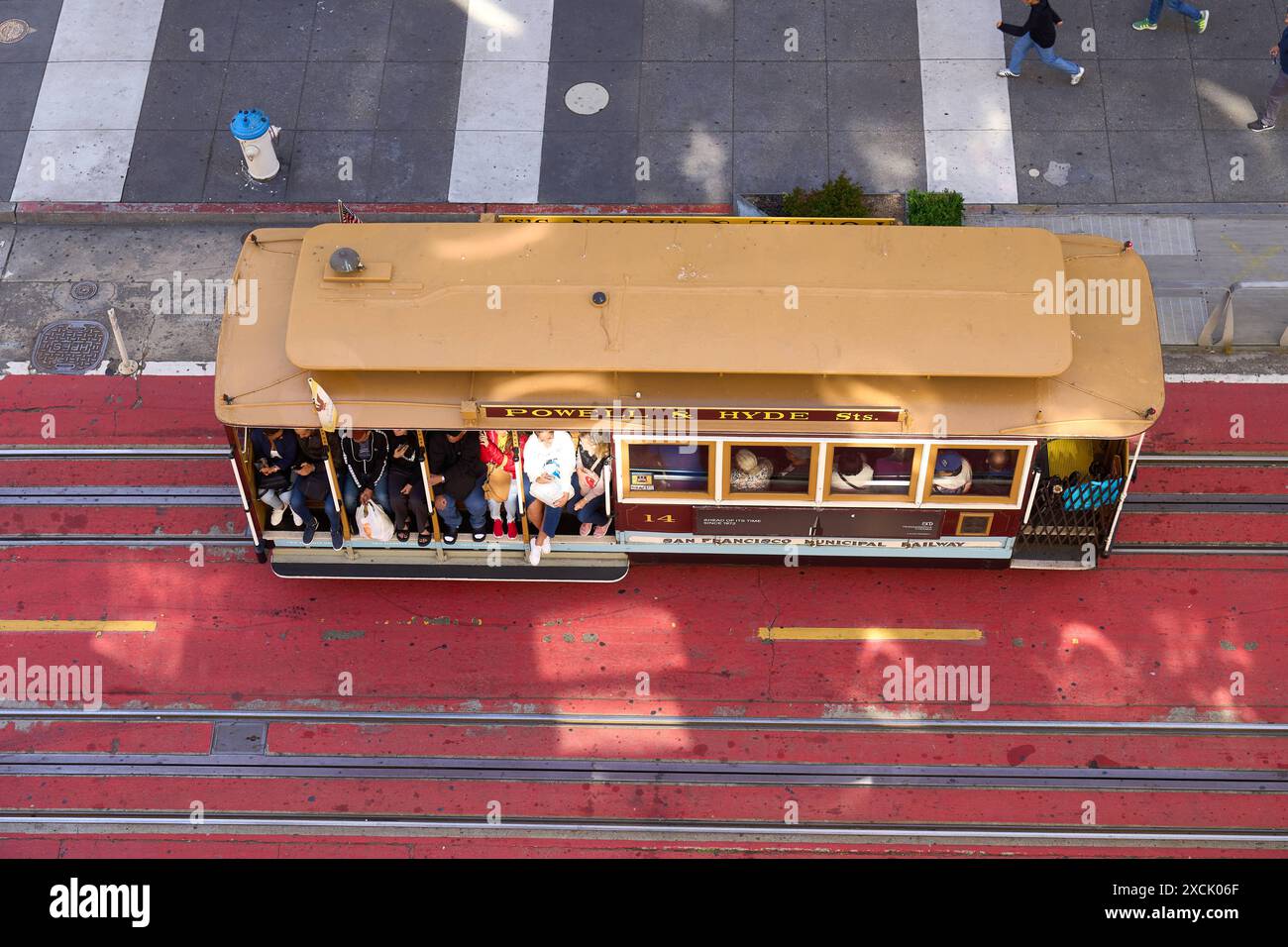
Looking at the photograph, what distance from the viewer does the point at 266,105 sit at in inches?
712

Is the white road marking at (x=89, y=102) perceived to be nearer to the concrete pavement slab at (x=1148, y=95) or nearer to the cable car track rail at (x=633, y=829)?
the cable car track rail at (x=633, y=829)

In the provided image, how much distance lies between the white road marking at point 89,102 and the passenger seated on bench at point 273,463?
5563 millimetres

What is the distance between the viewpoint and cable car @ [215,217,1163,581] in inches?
490

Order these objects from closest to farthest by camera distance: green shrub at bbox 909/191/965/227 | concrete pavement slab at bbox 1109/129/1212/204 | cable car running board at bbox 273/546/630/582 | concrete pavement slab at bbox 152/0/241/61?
1. cable car running board at bbox 273/546/630/582
2. green shrub at bbox 909/191/965/227
3. concrete pavement slab at bbox 1109/129/1212/204
4. concrete pavement slab at bbox 152/0/241/61

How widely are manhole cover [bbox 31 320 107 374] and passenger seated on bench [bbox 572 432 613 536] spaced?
19.7 feet

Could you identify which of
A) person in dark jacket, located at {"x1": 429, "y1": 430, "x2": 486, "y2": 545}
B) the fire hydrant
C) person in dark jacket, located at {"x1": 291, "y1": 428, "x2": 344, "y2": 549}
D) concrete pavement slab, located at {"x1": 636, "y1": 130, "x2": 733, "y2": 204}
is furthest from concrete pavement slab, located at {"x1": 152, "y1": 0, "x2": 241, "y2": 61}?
person in dark jacket, located at {"x1": 429, "y1": 430, "x2": 486, "y2": 545}

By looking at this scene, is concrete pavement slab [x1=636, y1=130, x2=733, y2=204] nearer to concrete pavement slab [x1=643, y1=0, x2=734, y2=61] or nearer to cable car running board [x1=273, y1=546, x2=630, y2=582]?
concrete pavement slab [x1=643, y1=0, x2=734, y2=61]

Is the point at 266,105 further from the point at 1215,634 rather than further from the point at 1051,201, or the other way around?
the point at 1215,634

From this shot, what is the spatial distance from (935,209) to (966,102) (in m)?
2.12

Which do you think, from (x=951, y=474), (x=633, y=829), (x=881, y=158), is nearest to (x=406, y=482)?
(x=633, y=829)

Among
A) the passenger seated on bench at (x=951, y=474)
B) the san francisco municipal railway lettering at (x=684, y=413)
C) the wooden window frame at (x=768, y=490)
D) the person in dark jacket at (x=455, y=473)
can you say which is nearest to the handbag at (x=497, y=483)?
the person in dark jacket at (x=455, y=473)

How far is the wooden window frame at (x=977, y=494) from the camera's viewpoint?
41.7ft

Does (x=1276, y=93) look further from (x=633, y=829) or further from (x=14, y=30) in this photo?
(x=14, y=30)

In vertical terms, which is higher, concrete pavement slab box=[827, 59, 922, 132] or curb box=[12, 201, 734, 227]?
concrete pavement slab box=[827, 59, 922, 132]
